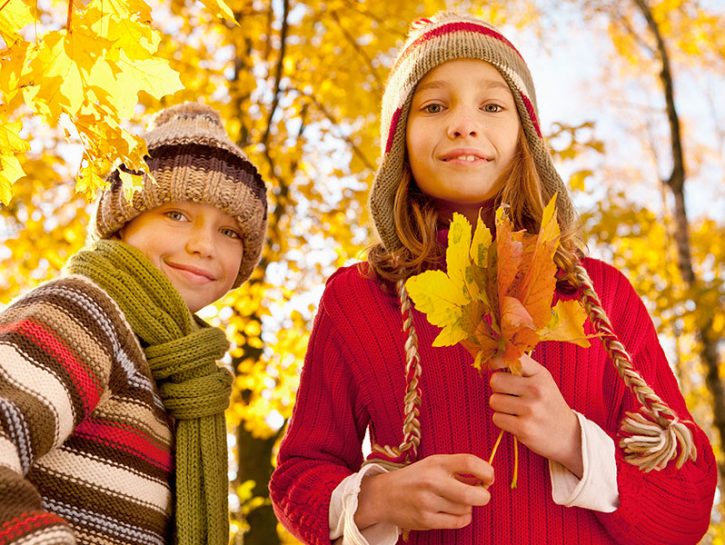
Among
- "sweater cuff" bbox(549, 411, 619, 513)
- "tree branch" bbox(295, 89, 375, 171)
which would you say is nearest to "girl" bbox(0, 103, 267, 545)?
"sweater cuff" bbox(549, 411, 619, 513)

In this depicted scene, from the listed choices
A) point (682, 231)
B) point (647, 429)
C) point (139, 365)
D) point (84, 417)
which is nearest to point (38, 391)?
point (84, 417)

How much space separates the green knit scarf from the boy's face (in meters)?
0.11

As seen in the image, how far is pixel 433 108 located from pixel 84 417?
1.15 metres

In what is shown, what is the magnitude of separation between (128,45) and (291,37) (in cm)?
443

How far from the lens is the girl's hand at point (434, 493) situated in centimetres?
154

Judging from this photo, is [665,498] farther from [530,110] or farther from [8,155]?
[8,155]

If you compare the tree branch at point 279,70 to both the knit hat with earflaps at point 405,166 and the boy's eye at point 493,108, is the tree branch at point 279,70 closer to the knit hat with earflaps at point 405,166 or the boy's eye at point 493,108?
the knit hat with earflaps at point 405,166

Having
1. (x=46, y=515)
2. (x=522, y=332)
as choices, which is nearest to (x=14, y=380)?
(x=46, y=515)

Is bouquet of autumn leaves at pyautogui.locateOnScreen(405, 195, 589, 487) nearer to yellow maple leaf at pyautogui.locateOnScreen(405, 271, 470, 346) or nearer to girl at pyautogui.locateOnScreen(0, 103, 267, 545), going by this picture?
yellow maple leaf at pyautogui.locateOnScreen(405, 271, 470, 346)

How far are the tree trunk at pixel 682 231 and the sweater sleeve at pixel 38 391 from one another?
575cm

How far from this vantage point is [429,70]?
2.08 meters

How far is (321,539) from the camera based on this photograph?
179cm

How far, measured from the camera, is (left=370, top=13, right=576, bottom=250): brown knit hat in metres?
2.06

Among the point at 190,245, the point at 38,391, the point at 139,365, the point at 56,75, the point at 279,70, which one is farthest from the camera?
the point at 279,70
